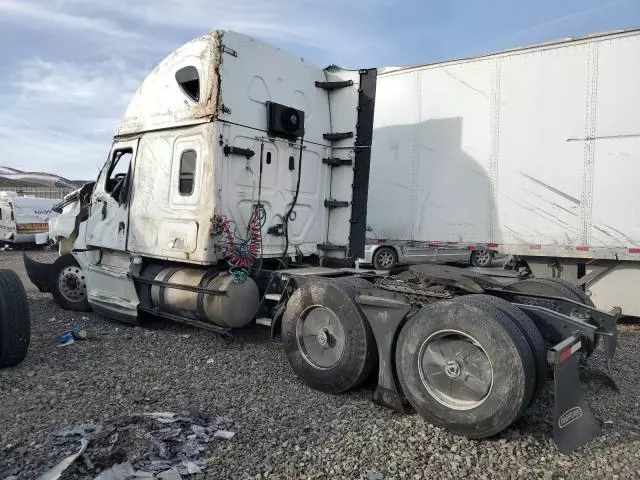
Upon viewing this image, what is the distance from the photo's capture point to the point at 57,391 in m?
4.38

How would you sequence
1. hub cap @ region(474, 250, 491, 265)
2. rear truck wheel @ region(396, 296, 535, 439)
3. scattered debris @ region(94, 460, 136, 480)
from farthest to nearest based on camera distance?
hub cap @ region(474, 250, 491, 265) → rear truck wheel @ region(396, 296, 535, 439) → scattered debris @ region(94, 460, 136, 480)

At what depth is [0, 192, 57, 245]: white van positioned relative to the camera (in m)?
18.0

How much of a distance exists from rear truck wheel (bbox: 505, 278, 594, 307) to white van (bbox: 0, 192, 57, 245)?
57.4 ft

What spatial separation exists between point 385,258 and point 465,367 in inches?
342

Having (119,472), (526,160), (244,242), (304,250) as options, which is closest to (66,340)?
(244,242)

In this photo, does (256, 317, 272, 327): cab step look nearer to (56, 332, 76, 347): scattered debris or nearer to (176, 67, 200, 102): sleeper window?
(56, 332, 76, 347): scattered debris

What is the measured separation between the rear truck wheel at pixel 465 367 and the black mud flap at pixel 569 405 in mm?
171

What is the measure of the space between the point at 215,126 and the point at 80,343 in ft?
10.1

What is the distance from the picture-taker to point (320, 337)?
15.0ft

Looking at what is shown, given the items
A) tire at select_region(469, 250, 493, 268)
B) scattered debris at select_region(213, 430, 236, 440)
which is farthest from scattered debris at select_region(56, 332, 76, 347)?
tire at select_region(469, 250, 493, 268)

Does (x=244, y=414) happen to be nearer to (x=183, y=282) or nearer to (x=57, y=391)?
(x=57, y=391)

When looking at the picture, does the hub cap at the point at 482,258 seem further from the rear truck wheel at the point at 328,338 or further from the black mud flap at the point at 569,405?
the black mud flap at the point at 569,405

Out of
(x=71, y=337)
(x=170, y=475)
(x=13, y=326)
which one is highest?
(x=13, y=326)

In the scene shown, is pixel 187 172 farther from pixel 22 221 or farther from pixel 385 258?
pixel 22 221
